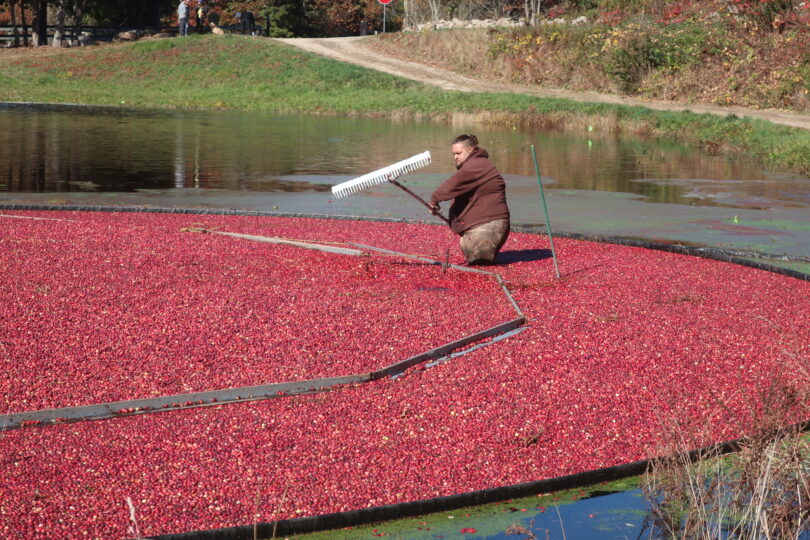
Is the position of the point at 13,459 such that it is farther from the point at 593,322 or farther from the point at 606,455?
the point at 593,322

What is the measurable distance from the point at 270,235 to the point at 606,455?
628cm

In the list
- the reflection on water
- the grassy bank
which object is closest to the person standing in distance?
the grassy bank

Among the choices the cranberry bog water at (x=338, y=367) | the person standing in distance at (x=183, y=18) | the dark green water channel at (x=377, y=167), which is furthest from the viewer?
the person standing in distance at (x=183, y=18)

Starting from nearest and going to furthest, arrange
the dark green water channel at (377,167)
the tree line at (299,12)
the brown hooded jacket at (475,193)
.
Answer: the brown hooded jacket at (475,193) → the dark green water channel at (377,167) → the tree line at (299,12)

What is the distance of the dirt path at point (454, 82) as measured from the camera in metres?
27.8

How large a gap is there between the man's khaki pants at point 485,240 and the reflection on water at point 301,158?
20.6 ft

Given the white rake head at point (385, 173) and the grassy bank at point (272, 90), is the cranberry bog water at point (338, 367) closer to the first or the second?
the white rake head at point (385, 173)

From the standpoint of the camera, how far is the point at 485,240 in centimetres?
938

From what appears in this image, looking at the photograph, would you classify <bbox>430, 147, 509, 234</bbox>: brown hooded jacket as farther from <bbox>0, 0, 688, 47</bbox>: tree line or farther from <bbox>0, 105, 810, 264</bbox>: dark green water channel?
<bbox>0, 0, 688, 47</bbox>: tree line

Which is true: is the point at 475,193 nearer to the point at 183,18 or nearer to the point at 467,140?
the point at 467,140

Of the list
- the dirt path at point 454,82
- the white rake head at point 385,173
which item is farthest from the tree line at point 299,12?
the white rake head at point 385,173

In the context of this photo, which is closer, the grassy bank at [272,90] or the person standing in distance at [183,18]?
the grassy bank at [272,90]

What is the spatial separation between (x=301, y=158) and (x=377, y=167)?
8.03 ft

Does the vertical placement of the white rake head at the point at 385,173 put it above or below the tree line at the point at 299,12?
below
